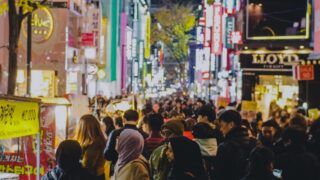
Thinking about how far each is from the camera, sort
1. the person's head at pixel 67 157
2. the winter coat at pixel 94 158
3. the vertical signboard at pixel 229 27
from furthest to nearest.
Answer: the vertical signboard at pixel 229 27 < the winter coat at pixel 94 158 < the person's head at pixel 67 157

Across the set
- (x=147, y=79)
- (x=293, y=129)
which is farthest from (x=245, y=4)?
(x=147, y=79)

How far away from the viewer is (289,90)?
33.7 metres

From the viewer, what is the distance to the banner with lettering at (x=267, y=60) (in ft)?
107

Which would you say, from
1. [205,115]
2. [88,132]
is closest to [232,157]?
[88,132]

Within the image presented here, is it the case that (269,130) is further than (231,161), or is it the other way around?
(269,130)

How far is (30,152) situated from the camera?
32.4 ft

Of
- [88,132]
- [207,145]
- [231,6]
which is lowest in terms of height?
[207,145]

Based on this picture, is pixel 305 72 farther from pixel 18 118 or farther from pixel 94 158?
pixel 18 118

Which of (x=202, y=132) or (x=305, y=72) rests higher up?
(x=305, y=72)

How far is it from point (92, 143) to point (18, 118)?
66.4 inches

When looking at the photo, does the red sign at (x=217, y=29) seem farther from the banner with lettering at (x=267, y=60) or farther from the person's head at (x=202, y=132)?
the person's head at (x=202, y=132)

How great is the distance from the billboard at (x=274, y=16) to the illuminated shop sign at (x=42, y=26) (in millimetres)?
12895

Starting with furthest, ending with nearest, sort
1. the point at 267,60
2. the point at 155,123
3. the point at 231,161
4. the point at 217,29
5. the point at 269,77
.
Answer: the point at 217,29
the point at 269,77
the point at 267,60
the point at 155,123
the point at 231,161

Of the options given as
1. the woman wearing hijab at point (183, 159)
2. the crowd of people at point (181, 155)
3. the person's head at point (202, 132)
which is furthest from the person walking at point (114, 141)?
the woman wearing hijab at point (183, 159)
